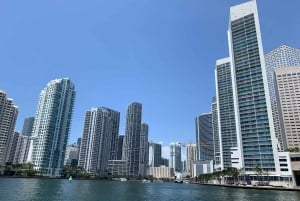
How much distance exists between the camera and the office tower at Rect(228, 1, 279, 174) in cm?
16638

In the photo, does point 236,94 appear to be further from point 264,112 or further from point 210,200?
point 210,200

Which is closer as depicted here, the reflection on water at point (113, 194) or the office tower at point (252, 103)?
the reflection on water at point (113, 194)

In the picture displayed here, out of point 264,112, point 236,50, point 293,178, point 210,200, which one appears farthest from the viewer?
point 236,50

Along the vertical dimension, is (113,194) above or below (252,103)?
below

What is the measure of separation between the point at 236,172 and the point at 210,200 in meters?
124

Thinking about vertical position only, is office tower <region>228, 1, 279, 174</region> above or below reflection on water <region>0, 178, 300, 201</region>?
above

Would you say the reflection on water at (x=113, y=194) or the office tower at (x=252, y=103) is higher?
the office tower at (x=252, y=103)

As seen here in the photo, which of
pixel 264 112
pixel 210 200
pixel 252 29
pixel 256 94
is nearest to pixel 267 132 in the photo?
pixel 264 112

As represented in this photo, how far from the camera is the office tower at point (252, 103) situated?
166375 mm

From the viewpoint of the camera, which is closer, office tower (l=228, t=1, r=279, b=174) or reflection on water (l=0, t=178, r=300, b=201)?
reflection on water (l=0, t=178, r=300, b=201)

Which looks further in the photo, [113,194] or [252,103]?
[252,103]

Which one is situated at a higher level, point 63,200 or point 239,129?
point 239,129

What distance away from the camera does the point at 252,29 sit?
194250 millimetres

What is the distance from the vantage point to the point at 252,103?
7008 inches
